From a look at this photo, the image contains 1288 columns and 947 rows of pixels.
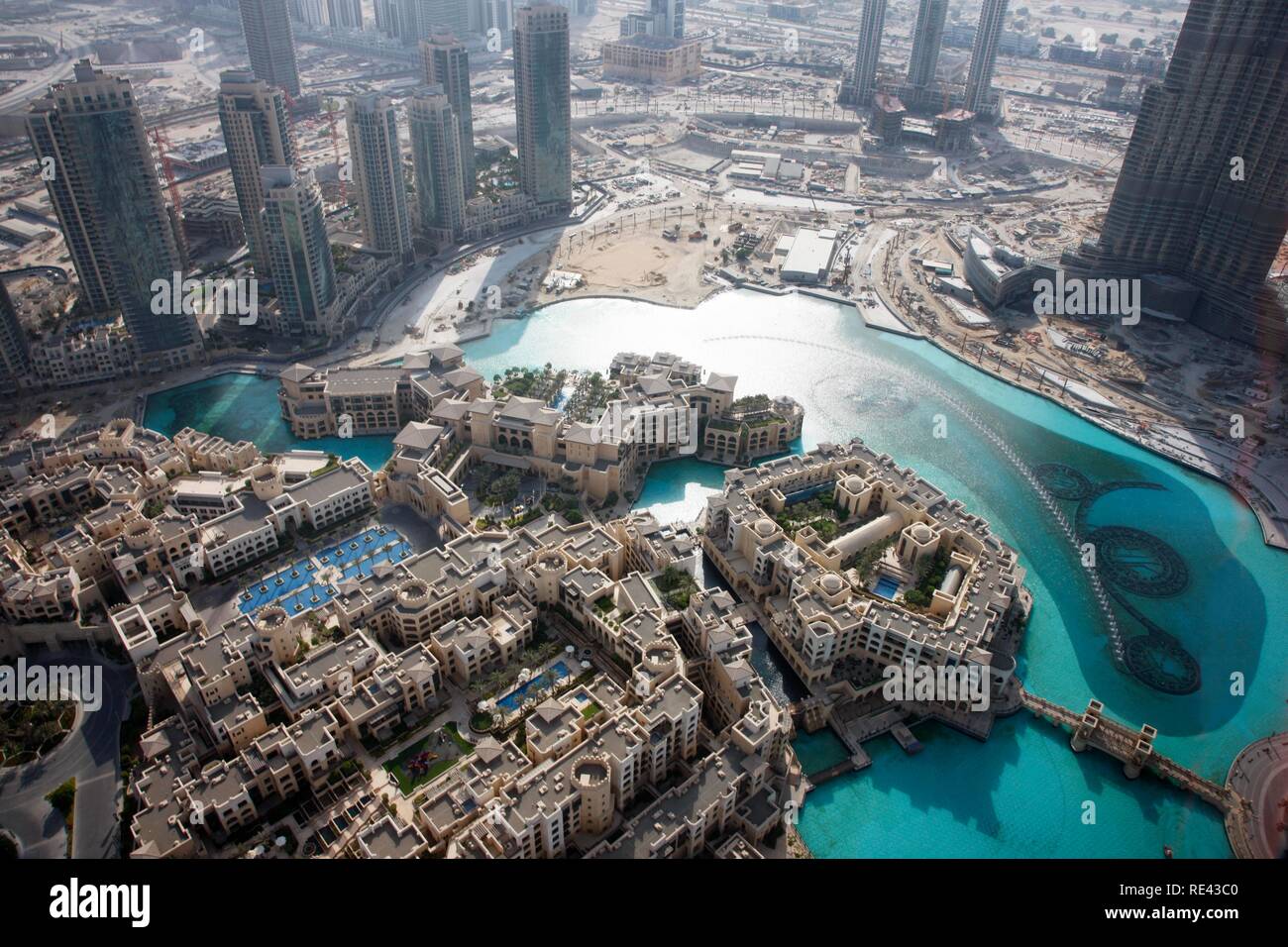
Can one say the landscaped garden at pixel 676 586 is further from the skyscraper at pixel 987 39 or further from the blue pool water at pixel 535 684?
the skyscraper at pixel 987 39

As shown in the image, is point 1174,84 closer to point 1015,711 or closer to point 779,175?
point 779,175

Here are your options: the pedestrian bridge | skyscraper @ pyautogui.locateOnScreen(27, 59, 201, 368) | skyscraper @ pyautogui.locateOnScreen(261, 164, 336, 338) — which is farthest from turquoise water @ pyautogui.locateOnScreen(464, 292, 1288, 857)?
skyscraper @ pyautogui.locateOnScreen(27, 59, 201, 368)

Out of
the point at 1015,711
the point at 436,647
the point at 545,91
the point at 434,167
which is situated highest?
the point at 545,91

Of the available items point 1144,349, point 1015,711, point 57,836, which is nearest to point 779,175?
point 1144,349

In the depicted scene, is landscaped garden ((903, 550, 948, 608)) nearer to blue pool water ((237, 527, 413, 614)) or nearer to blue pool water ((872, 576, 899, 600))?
blue pool water ((872, 576, 899, 600))

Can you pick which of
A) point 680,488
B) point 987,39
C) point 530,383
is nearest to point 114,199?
point 530,383

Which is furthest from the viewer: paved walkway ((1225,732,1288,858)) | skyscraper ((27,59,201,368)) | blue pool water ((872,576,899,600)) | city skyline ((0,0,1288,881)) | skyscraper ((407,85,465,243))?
skyscraper ((407,85,465,243))
